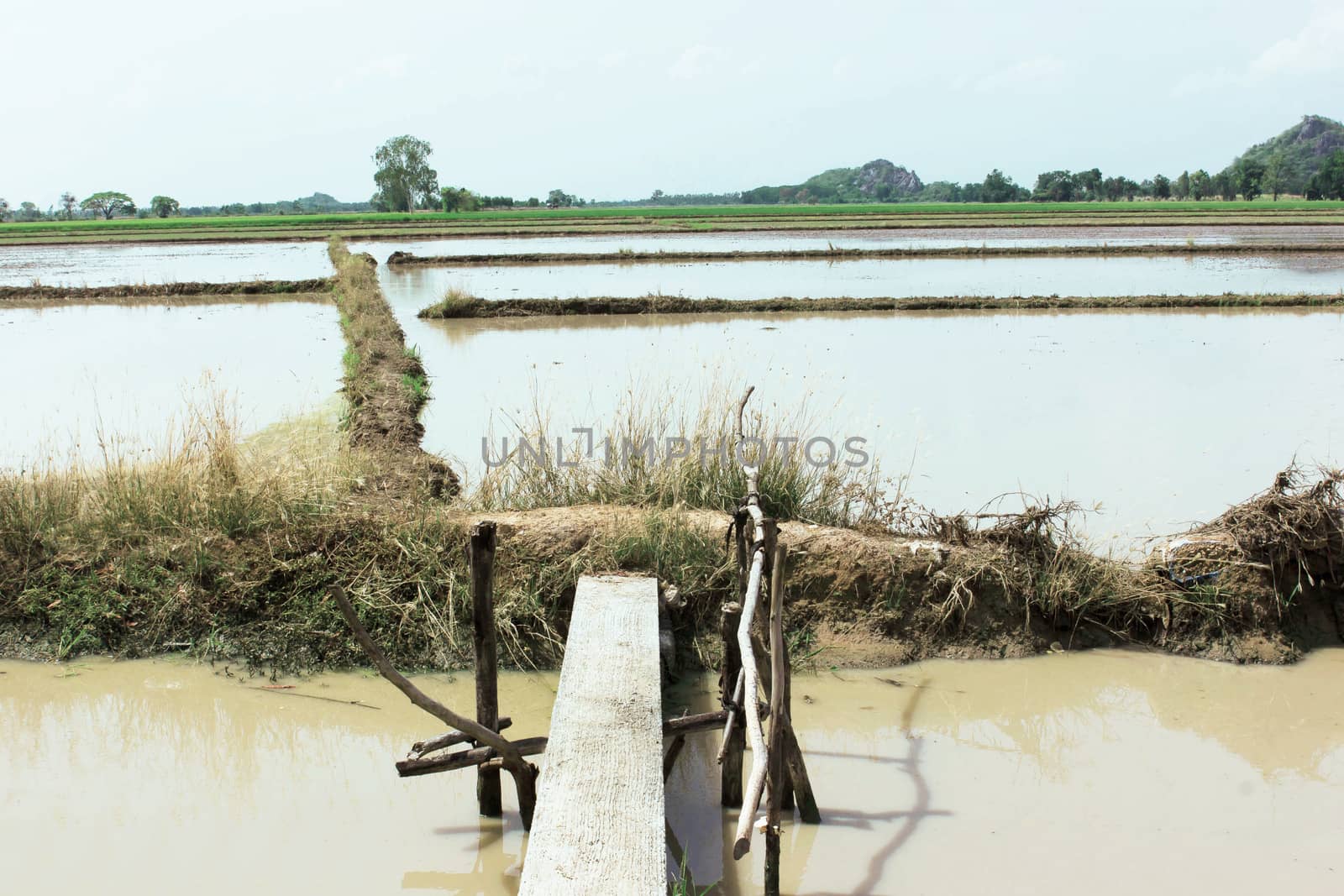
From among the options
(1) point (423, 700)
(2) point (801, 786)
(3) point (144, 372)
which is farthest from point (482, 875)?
(3) point (144, 372)

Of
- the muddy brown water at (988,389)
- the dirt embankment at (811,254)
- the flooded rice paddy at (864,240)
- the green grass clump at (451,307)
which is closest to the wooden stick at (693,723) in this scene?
the muddy brown water at (988,389)

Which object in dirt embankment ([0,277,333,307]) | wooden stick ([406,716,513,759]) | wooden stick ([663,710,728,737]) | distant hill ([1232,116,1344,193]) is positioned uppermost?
distant hill ([1232,116,1344,193])

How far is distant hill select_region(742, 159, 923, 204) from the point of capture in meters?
143

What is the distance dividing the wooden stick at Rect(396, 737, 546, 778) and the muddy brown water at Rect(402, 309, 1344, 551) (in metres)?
2.55

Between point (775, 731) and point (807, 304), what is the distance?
10.9 meters

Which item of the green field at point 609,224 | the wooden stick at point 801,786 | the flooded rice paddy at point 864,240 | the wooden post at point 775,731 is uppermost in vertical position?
the green field at point 609,224

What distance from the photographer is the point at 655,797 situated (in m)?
2.44

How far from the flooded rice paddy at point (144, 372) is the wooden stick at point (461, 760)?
2.80m

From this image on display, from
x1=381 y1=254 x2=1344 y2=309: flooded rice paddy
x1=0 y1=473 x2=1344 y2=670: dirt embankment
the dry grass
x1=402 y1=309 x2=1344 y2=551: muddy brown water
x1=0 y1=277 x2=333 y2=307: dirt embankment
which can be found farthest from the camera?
x1=0 y1=277 x2=333 y2=307: dirt embankment

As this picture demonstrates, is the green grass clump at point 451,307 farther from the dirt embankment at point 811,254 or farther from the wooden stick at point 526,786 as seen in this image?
the wooden stick at point 526,786

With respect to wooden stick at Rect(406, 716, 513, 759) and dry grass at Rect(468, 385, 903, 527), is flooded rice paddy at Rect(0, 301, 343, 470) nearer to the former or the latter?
dry grass at Rect(468, 385, 903, 527)

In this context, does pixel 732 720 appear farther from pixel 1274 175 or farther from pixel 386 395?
pixel 1274 175

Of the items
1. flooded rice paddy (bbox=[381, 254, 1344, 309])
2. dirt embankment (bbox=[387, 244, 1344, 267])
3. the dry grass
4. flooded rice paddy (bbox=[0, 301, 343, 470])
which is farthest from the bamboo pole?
dirt embankment (bbox=[387, 244, 1344, 267])

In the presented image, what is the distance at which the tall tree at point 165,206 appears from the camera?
268 feet
